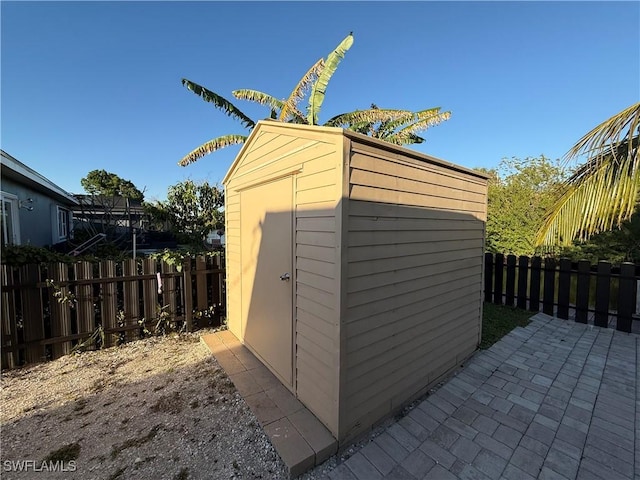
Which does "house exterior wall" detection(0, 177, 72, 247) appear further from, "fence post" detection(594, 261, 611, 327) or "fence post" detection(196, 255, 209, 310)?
"fence post" detection(594, 261, 611, 327)

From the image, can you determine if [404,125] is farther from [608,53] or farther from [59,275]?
[59,275]

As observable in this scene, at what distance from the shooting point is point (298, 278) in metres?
2.54

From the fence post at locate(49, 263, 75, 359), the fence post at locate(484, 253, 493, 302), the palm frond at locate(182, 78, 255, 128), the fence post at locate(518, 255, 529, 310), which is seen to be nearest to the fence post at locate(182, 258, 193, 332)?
the fence post at locate(49, 263, 75, 359)

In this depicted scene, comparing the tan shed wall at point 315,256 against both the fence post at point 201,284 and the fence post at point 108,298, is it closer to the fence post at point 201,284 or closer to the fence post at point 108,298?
the fence post at point 201,284

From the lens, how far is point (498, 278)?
231 inches

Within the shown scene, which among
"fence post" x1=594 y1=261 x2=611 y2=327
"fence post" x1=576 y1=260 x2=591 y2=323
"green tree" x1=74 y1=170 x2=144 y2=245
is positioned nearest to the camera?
"fence post" x1=594 y1=261 x2=611 y2=327

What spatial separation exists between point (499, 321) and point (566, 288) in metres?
1.55

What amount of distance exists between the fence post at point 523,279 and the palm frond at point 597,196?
32.6 inches

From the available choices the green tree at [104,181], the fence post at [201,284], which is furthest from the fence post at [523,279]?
the green tree at [104,181]

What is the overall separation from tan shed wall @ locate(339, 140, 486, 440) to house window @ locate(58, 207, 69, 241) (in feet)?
44.3

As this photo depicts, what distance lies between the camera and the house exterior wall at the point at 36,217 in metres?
6.83

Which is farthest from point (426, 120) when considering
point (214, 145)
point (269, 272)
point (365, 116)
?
point (269, 272)

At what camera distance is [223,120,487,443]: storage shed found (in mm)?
2068

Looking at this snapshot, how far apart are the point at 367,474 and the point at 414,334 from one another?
123 centimetres
